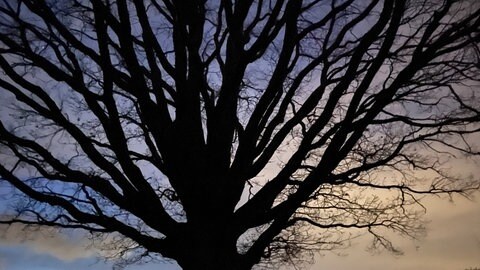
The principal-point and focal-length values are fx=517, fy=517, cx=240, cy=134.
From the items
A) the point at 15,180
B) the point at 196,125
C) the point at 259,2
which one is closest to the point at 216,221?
the point at 196,125

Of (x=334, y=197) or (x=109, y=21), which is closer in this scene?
(x=109, y=21)

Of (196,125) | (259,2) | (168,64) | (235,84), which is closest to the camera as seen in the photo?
(235,84)

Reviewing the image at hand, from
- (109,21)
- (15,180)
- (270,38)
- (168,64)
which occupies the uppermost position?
(168,64)

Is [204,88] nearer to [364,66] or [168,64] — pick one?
A: [168,64]

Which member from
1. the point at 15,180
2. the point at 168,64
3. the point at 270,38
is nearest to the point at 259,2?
the point at 168,64

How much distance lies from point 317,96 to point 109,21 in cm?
352

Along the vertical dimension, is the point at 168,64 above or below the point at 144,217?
above

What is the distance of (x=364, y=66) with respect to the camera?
31.8ft

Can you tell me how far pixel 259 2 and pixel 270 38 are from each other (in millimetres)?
3132

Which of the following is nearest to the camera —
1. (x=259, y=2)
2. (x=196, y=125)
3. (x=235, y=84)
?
(x=235, y=84)

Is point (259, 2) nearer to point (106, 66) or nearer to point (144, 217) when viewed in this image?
point (106, 66)

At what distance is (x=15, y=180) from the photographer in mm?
7379

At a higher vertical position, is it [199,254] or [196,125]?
[196,125]

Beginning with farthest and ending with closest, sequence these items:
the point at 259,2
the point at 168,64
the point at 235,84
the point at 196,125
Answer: the point at 259,2 → the point at 168,64 → the point at 196,125 → the point at 235,84
